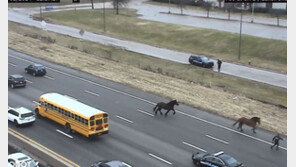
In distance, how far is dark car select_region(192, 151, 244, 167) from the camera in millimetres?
28781

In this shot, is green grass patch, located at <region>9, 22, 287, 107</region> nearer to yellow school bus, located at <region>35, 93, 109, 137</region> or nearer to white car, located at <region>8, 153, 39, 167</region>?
yellow school bus, located at <region>35, 93, 109, 137</region>

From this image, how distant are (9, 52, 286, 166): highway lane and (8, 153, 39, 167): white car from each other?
3906 millimetres

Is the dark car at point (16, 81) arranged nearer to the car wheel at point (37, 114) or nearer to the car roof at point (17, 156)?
the car wheel at point (37, 114)

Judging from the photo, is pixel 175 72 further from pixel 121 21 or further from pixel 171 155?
pixel 121 21

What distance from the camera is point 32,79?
169 feet

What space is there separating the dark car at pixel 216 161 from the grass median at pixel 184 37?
35381 millimetres

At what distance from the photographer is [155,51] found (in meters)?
74.4

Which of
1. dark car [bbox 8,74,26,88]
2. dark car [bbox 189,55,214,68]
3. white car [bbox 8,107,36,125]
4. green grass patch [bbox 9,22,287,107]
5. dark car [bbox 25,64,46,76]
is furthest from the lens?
dark car [bbox 189,55,214,68]

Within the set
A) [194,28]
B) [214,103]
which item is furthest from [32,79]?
[194,28]

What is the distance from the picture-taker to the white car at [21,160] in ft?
88.1

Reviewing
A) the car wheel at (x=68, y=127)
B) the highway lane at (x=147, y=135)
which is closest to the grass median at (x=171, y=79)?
the highway lane at (x=147, y=135)

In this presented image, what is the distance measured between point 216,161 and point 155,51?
46.9 metres

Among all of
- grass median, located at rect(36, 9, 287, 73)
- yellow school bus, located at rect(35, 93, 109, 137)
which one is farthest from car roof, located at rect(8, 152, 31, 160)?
grass median, located at rect(36, 9, 287, 73)

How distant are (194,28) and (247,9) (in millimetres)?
27375
